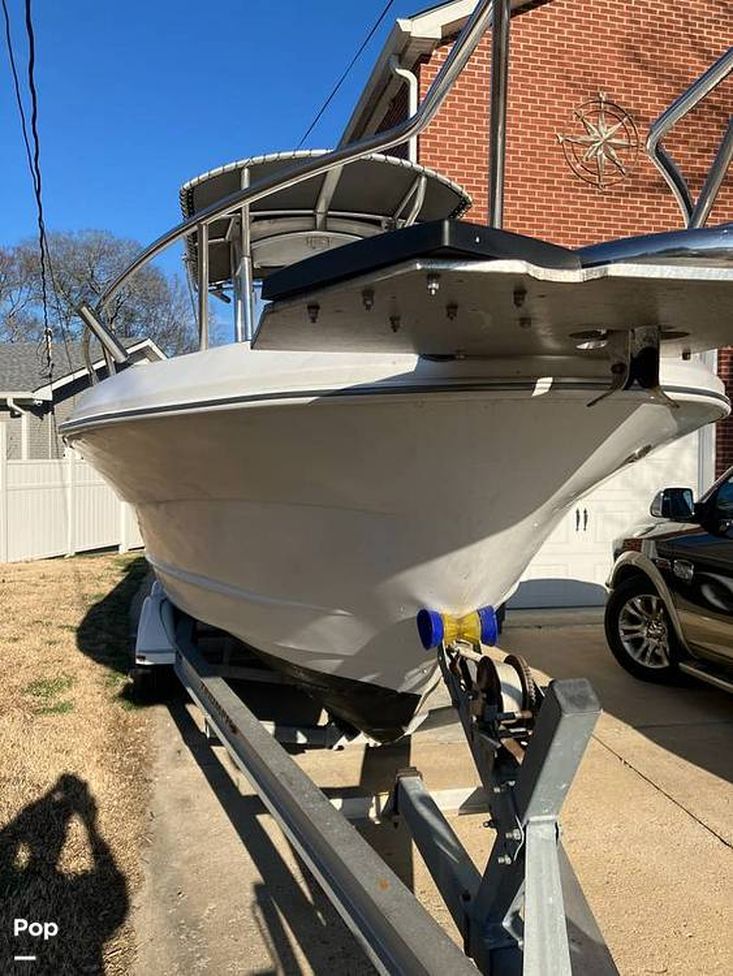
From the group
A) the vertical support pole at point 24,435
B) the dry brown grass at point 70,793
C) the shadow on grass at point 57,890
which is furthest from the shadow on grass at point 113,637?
the vertical support pole at point 24,435

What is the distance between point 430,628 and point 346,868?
90 centimetres

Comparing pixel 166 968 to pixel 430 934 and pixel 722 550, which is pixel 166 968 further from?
pixel 722 550

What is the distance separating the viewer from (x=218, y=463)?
292 centimetres

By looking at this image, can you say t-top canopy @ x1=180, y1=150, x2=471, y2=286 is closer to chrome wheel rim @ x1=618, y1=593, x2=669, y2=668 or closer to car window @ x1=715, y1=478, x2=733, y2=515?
car window @ x1=715, y1=478, x2=733, y2=515

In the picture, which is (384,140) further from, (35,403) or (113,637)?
(35,403)

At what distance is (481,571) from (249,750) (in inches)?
42.0

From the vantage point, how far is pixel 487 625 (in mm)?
3004

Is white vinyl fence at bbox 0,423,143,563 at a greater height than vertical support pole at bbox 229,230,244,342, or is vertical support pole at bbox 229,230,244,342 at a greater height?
vertical support pole at bbox 229,230,244,342

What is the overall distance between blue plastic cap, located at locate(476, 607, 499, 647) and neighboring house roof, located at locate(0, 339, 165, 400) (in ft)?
47.7

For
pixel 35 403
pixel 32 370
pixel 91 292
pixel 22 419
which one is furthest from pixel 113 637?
pixel 32 370

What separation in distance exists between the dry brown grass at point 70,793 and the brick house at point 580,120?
4.65m

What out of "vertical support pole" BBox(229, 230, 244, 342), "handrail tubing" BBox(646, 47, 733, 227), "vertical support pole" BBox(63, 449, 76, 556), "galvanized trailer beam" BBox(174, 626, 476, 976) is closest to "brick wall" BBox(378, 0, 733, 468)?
"vertical support pole" BBox(229, 230, 244, 342)

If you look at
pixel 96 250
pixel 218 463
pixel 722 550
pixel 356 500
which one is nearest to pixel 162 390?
pixel 218 463

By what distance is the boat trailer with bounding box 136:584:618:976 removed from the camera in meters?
1.83
